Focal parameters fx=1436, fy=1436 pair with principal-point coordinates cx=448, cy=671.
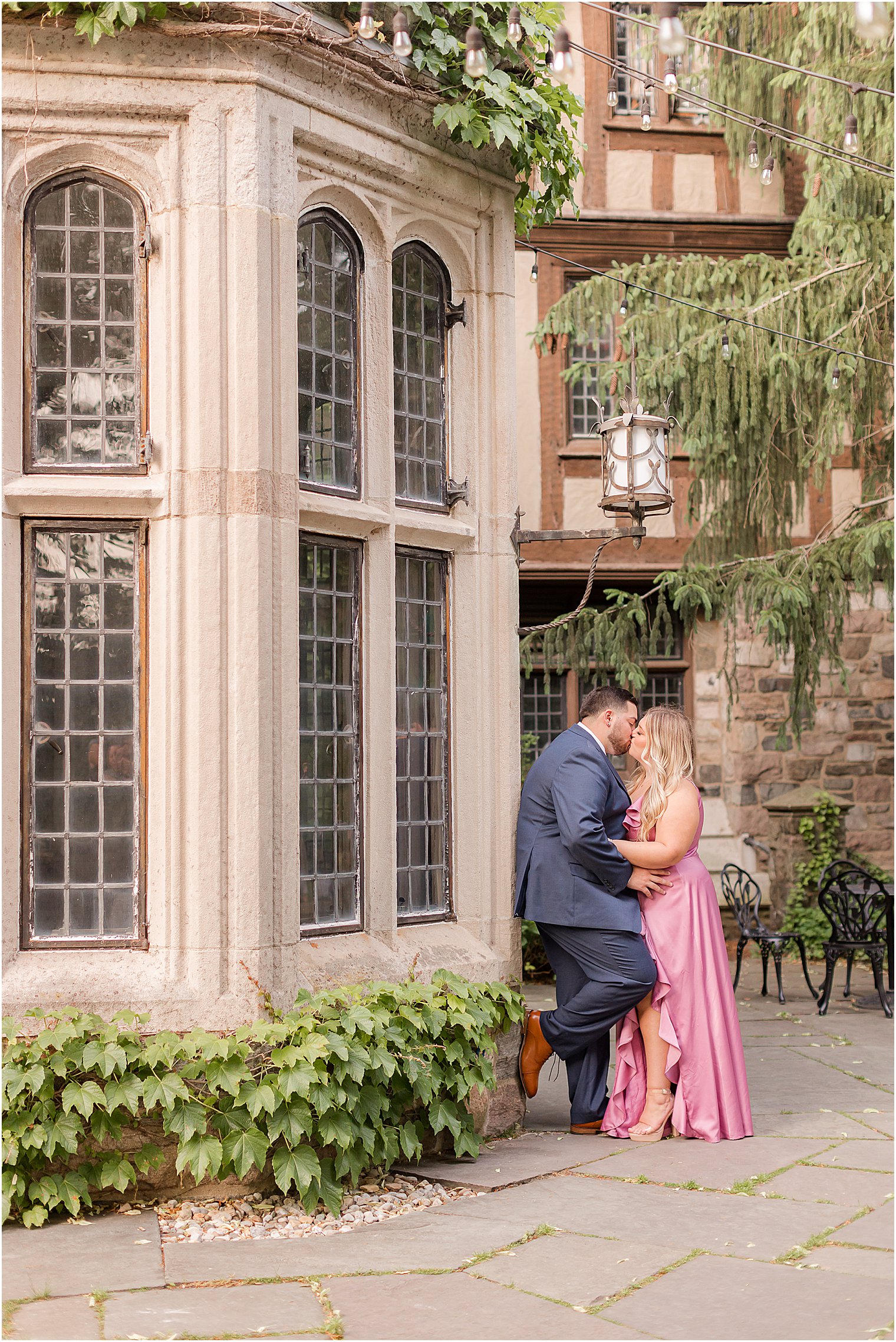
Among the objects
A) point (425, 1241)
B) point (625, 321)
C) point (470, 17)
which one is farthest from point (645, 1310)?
point (625, 321)

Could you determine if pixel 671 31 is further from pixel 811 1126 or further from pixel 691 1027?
pixel 811 1126

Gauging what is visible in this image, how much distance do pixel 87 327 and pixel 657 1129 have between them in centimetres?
383

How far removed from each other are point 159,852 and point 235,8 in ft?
9.64

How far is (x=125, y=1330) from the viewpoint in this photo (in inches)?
144

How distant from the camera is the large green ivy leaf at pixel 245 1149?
4641 mm

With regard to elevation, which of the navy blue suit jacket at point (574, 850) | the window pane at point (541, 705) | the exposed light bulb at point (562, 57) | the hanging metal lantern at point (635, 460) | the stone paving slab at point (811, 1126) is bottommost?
the stone paving slab at point (811, 1126)

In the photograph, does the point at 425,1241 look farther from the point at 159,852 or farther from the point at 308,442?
the point at 308,442

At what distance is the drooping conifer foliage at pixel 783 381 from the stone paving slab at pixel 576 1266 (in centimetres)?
A: 614

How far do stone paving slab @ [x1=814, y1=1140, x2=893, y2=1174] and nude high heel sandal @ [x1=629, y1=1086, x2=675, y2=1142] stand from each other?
66 cm

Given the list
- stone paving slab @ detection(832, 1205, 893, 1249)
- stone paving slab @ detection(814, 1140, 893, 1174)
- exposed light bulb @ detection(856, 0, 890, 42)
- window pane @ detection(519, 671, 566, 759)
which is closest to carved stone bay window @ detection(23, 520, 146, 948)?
stone paving slab @ detection(832, 1205, 893, 1249)

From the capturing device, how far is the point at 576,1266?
13.7 feet

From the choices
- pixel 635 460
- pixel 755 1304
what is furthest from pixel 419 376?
pixel 755 1304

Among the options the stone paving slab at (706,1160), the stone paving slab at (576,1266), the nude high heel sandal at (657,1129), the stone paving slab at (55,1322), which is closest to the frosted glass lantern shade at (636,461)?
the nude high heel sandal at (657,1129)

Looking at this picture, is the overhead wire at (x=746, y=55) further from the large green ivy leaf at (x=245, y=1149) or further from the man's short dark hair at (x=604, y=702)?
the large green ivy leaf at (x=245, y=1149)
